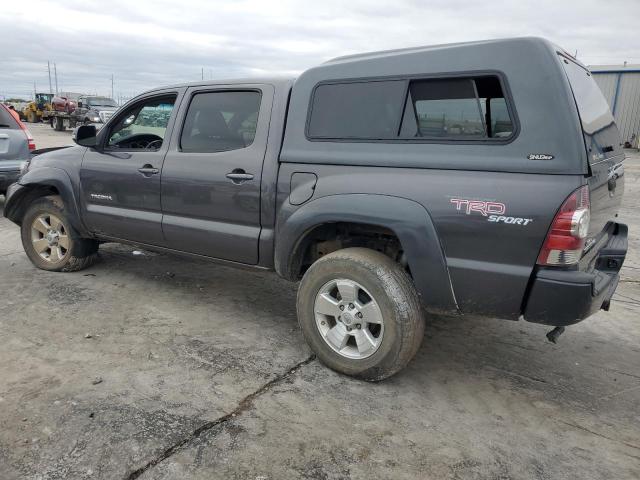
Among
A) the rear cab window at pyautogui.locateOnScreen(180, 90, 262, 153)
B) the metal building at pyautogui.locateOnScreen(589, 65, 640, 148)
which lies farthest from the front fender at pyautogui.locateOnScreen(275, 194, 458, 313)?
the metal building at pyautogui.locateOnScreen(589, 65, 640, 148)

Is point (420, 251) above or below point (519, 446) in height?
above

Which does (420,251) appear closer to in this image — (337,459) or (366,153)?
(366,153)

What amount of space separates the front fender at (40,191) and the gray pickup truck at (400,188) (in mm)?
879

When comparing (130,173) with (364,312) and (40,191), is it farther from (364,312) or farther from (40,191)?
(364,312)

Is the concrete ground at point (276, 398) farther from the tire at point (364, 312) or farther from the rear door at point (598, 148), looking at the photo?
the rear door at point (598, 148)

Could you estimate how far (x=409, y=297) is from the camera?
2.94 metres

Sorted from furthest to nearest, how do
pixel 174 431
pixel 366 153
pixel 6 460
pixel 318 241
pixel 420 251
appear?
1. pixel 318 241
2. pixel 366 153
3. pixel 420 251
4. pixel 174 431
5. pixel 6 460

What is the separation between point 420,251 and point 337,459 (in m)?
1.17

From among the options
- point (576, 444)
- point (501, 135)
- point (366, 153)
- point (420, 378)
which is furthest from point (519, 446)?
point (366, 153)

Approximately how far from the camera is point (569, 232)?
2457 millimetres

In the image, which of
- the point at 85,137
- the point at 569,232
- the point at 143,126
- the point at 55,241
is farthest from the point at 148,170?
the point at 569,232

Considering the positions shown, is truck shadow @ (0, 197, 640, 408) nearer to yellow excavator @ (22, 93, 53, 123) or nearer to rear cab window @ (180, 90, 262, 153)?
rear cab window @ (180, 90, 262, 153)

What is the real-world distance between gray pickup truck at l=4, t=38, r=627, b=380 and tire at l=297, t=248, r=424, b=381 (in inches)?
0.4

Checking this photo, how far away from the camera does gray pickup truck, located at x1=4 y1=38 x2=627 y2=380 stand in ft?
8.36
